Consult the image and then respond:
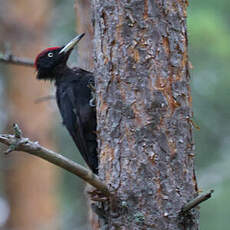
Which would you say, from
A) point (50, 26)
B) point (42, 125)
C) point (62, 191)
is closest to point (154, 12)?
point (42, 125)

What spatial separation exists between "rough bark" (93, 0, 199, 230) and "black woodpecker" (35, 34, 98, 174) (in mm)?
1250

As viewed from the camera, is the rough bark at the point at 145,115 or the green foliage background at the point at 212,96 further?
the green foliage background at the point at 212,96

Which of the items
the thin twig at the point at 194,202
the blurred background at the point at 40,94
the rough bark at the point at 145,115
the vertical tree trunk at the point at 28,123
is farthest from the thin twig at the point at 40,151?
the vertical tree trunk at the point at 28,123

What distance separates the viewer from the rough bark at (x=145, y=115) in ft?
10.0

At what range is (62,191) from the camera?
37.6ft

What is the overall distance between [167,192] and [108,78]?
2.70ft

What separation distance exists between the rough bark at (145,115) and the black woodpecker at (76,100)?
125 cm

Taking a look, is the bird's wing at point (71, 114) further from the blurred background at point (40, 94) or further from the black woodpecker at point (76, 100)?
the blurred background at point (40, 94)

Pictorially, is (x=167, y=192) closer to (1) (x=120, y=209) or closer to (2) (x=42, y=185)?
(1) (x=120, y=209)

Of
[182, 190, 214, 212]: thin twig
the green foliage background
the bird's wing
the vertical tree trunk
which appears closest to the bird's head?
the bird's wing

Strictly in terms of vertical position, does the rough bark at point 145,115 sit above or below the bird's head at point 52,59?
below

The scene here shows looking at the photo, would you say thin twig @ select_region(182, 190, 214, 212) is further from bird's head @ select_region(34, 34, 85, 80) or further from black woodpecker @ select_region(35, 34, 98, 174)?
bird's head @ select_region(34, 34, 85, 80)

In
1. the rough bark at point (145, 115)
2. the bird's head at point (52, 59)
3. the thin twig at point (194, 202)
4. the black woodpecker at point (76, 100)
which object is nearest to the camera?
the thin twig at point (194, 202)

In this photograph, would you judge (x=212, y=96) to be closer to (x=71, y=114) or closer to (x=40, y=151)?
(x=71, y=114)
